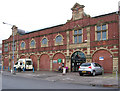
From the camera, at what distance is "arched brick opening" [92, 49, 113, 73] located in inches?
833

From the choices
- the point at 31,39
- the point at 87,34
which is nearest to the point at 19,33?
the point at 31,39

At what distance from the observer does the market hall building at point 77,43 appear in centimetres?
2139

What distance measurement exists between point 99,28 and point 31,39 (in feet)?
52.7

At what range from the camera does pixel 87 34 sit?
23734 mm

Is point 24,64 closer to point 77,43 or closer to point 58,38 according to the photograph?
point 58,38

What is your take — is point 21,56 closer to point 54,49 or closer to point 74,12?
point 54,49

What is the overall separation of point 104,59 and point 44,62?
492 inches

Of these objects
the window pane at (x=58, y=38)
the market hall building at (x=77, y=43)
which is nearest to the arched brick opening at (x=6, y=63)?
the market hall building at (x=77, y=43)

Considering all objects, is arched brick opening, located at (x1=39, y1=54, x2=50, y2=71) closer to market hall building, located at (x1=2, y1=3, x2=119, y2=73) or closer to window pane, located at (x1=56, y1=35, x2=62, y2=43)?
market hall building, located at (x1=2, y1=3, x2=119, y2=73)

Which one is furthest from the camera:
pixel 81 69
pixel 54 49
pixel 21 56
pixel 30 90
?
pixel 21 56

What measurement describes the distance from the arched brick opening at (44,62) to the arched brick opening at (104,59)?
985cm

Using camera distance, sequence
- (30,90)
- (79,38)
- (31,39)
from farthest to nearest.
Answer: (31,39), (79,38), (30,90)

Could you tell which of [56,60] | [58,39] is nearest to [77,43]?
[58,39]

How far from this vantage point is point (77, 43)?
24922mm
